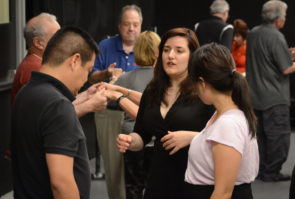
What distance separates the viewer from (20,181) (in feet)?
7.34

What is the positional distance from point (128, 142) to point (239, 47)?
15.8 ft

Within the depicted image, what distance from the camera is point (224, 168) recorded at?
7.33 ft

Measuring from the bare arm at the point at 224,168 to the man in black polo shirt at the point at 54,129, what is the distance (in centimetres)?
50

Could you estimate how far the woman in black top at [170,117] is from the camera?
3.11 metres

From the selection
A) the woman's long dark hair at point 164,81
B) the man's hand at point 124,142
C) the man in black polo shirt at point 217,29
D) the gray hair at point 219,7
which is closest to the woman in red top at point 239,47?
the man in black polo shirt at point 217,29

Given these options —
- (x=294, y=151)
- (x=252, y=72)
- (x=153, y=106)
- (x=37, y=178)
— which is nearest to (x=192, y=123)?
(x=153, y=106)

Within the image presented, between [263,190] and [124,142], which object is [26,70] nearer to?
[124,142]

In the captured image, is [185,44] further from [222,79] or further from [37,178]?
[37,178]

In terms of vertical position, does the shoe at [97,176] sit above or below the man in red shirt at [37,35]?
below

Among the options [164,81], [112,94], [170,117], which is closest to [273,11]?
[112,94]

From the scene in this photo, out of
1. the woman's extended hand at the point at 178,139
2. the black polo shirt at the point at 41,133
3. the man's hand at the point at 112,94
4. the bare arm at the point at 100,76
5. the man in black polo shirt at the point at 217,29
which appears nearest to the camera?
the black polo shirt at the point at 41,133

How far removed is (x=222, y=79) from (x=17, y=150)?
852mm

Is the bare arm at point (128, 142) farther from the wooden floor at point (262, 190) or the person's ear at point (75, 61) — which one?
the wooden floor at point (262, 190)

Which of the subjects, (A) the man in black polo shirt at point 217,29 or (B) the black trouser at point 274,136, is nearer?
(B) the black trouser at point 274,136
